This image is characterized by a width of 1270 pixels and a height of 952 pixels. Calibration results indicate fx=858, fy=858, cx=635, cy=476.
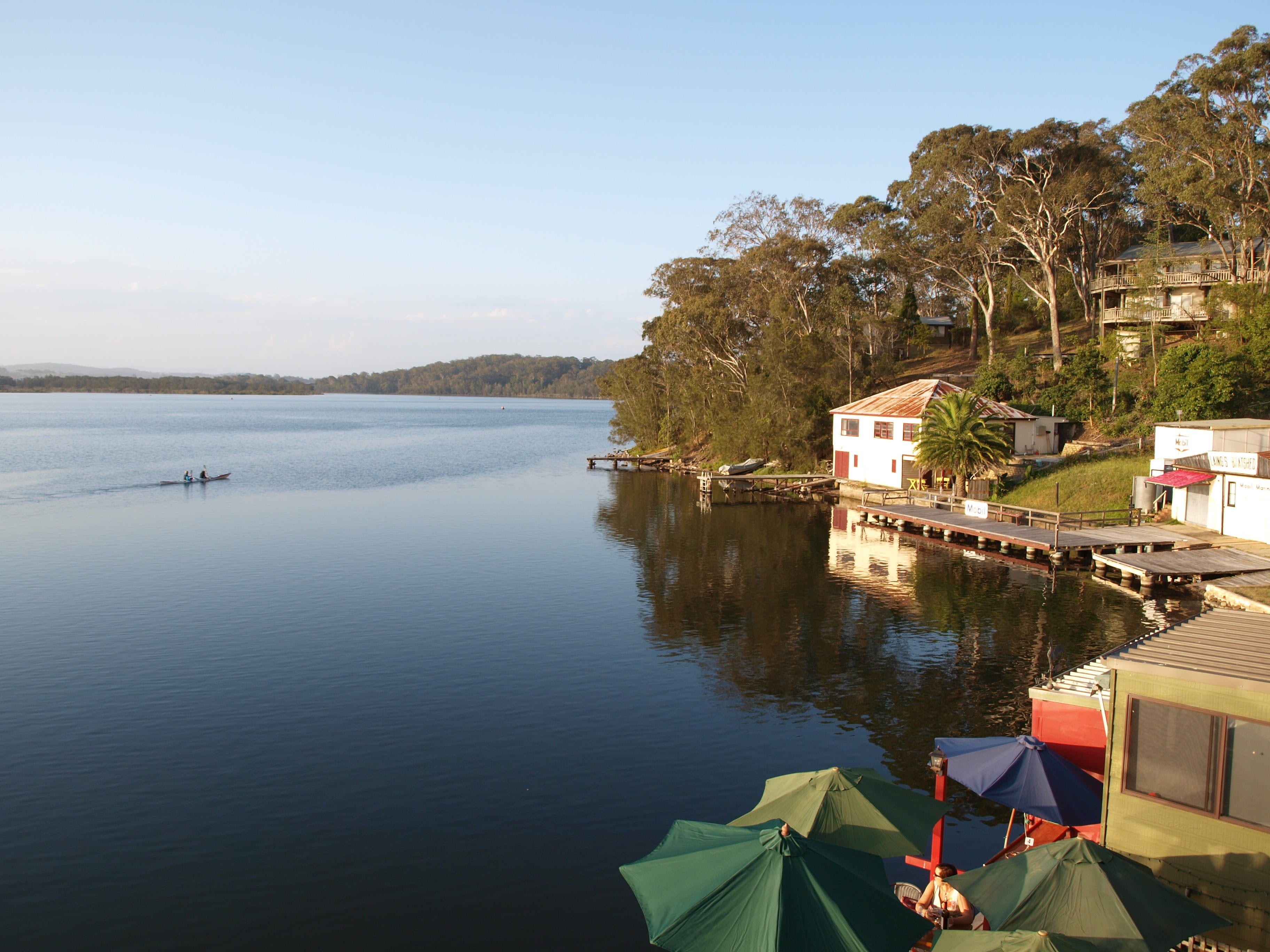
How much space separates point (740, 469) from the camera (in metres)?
75.3

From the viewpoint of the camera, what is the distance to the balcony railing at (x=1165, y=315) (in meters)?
60.9

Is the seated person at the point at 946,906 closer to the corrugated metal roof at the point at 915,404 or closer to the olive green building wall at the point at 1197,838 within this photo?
the olive green building wall at the point at 1197,838

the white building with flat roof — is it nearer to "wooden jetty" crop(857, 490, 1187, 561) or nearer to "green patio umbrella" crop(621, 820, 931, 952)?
"wooden jetty" crop(857, 490, 1187, 561)

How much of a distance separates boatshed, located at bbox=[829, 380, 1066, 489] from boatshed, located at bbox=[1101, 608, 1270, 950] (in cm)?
4464

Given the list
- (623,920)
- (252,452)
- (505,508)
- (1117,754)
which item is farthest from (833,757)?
(252,452)

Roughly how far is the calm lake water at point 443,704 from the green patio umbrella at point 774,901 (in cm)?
406

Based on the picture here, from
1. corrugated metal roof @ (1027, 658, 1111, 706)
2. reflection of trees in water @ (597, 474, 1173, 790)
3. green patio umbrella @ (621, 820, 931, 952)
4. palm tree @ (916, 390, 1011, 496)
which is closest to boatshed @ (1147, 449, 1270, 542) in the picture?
reflection of trees in water @ (597, 474, 1173, 790)

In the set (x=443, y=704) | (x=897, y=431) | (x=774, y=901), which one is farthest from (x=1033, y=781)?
(x=897, y=431)

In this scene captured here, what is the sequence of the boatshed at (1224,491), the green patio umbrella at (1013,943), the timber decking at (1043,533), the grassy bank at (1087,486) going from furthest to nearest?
the grassy bank at (1087,486), the timber decking at (1043,533), the boatshed at (1224,491), the green patio umbrella at (1013,943)

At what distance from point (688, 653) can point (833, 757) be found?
871cm

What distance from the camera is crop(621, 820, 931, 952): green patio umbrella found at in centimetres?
930

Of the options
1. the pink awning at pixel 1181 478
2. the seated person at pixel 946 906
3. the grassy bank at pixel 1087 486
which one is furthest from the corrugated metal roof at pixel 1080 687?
the grassy bank at pixel 1087 486

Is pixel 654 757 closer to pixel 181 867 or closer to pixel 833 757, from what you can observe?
pixel 833 757

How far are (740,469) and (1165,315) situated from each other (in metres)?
33.8
